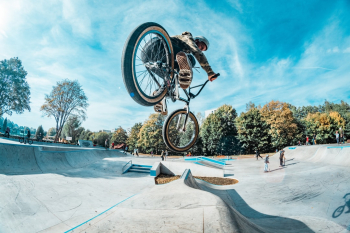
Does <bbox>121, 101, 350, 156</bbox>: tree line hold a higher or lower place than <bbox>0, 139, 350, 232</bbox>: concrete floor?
higher

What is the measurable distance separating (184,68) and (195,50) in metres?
0.56

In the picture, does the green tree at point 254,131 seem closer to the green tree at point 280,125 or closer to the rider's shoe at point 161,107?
the green tree at point 280,125

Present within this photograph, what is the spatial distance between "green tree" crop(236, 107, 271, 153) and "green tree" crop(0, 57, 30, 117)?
1737 inches

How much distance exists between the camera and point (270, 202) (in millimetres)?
8727

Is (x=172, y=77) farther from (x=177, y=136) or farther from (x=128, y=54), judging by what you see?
(x=177, y=136)

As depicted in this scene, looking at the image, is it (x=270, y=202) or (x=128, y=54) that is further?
(x=270, y=202)

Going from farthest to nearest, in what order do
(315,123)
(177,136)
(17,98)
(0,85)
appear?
(315,123), (17,98), (0,85), (177,136)

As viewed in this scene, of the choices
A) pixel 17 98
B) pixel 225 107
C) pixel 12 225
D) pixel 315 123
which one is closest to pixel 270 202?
pixel 12 225

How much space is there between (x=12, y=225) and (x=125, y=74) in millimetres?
5662

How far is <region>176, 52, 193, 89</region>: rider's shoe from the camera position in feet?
13.2

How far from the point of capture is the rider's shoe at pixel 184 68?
403 centimetres

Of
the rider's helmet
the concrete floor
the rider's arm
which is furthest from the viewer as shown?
the rider's helmet

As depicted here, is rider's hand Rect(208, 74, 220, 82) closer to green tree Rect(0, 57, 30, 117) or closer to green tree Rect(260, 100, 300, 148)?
green tree Rect(0, 57, 30, 117)

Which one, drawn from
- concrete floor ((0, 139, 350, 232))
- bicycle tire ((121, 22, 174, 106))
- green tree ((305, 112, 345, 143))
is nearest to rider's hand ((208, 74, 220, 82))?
bicycle tire ((121, 22, 174, 106))
